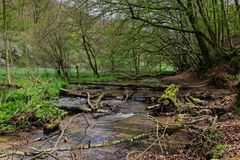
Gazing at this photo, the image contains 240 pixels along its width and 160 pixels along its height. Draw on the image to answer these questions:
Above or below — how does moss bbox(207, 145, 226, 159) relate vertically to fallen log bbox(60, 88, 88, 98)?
below

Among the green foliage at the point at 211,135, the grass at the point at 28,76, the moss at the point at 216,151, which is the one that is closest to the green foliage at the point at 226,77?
the grass at the point at 28,76

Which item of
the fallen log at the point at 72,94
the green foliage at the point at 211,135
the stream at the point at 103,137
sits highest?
the fallen log at the point at 72,94

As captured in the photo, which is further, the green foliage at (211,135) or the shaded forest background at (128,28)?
the shaded forest background at (128,28)

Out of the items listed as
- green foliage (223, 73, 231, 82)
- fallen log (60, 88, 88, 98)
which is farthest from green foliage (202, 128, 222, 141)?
green foliage (223, 73, 231, 82)

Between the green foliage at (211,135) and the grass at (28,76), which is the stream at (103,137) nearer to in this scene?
the green foliage at (211,135)

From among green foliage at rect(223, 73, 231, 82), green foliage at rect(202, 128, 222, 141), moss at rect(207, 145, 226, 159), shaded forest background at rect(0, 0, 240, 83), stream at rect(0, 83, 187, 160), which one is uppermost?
shaded forest background at rect(0, 0, 240, 83)

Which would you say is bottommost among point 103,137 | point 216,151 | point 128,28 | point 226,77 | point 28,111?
point 103,137

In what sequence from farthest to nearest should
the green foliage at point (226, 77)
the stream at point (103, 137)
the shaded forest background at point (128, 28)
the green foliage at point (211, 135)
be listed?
1. the green foliage at point (226, 77)
2. the shaded forest background at point (128, 28)
3. the stream at point (103, 137)
4. the green foliage at point (211, 135)

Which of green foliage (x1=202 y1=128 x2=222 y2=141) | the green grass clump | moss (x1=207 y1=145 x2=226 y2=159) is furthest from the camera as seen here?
the green grass clump

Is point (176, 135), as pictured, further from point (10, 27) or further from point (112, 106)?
point (10, 27)

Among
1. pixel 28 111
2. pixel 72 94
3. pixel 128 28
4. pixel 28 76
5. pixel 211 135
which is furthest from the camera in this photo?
pixel 128 28

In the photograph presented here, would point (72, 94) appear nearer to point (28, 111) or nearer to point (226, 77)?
point (28, 111)

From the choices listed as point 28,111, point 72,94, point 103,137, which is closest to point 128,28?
point 72,94

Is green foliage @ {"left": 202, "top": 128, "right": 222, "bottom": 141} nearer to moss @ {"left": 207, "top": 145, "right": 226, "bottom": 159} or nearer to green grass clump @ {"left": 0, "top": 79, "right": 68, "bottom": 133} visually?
moss @ {"left": 207, "top": 145, "right": 226, "bottom": 159}
